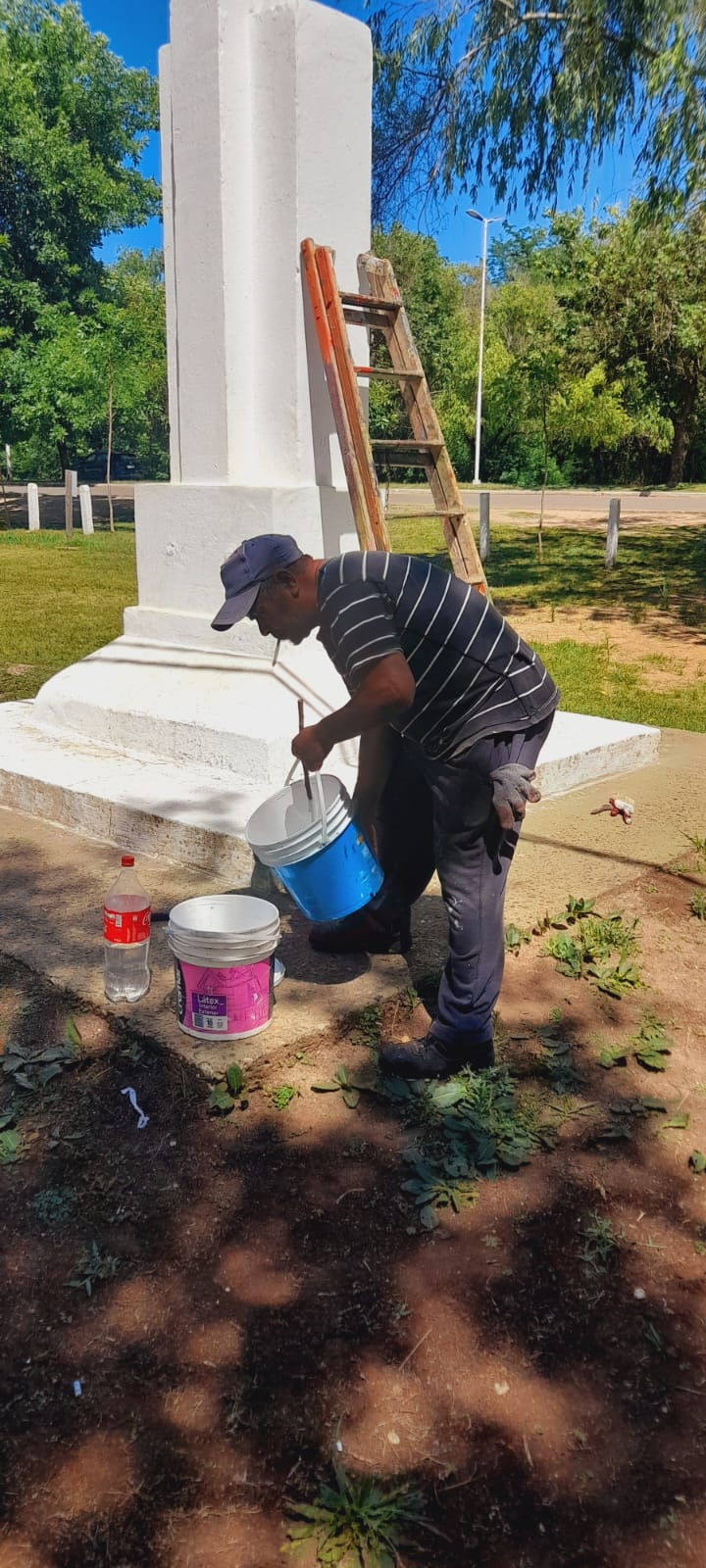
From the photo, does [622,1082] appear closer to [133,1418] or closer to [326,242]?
[133,1418]

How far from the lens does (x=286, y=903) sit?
4207mm

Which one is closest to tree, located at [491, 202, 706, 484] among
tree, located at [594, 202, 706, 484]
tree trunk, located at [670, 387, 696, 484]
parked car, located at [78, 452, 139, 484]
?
tree, located at [594, 202, 706, 484]

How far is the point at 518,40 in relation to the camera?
1045 cm

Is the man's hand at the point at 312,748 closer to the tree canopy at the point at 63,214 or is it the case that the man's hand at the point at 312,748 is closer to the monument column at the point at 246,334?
the monument column at the point at 246,334

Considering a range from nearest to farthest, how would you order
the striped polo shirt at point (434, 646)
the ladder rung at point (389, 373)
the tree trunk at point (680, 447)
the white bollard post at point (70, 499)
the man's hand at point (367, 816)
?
the striped polo shirt at point (434, 646) < the man's hand at point (367, 816) < the ladder rung at point (389, 373) < the white bollard post at point (70, 499) < the tree trunk at point (680, 447)

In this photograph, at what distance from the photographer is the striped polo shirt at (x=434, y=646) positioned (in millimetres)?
2764

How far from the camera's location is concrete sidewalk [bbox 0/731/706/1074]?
11.1 ft

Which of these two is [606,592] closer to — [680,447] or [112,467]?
[680,447]

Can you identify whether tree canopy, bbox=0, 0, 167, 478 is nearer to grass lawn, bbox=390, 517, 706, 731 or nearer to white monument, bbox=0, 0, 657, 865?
grass lawn, bbox=390, 517, 706, 731

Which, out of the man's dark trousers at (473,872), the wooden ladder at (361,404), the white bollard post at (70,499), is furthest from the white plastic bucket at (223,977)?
the white bollard post at (70,499)

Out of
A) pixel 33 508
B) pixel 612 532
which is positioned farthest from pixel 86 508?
pixel 612 532

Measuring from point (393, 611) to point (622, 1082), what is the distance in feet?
4.67

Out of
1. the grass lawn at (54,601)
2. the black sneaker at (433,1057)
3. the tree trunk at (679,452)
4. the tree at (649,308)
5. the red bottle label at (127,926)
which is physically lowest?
the black sneaker at (433,1057)

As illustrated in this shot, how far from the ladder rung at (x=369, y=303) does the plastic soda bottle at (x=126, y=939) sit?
296 centimetres
